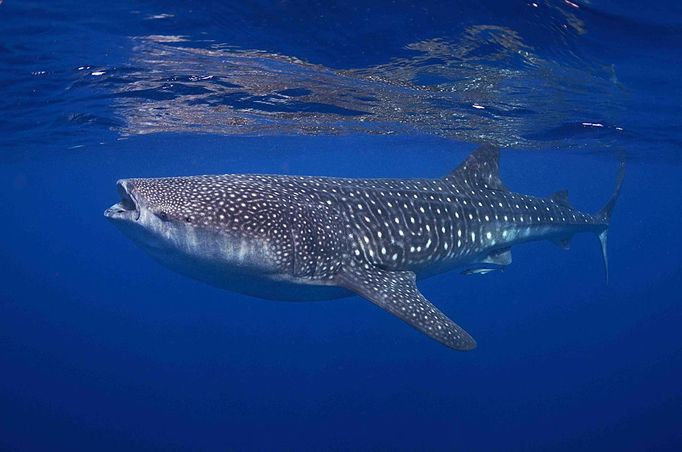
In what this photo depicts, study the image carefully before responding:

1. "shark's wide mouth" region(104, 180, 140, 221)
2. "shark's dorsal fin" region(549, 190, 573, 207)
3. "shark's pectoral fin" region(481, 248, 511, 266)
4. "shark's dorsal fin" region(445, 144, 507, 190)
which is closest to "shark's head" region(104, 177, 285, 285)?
"shark's wide mouth" region(104, 180, 140, 221)

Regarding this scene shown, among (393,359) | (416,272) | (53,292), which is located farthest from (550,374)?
(53,292)

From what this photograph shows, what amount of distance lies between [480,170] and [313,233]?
15.2 feet

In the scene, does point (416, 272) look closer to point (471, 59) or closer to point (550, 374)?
point (471, 59)

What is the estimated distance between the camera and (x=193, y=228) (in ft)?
16.1

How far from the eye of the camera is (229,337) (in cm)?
3350

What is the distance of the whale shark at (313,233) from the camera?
4.94m

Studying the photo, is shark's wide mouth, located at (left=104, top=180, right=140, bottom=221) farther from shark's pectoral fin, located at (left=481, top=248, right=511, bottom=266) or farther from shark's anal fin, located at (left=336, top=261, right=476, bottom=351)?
shark's pectoral fin, located at (left=481, top=248, right=511, bottom=266)

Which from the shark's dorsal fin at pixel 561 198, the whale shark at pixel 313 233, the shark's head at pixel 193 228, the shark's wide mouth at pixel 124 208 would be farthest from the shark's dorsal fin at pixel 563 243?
the shark's wide mouth at pixel 124 208

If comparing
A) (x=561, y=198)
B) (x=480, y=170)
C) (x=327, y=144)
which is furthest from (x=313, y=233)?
(x=327, y=144)

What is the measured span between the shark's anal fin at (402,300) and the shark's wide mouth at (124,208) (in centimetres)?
241

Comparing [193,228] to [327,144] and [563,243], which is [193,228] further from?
[327,144]

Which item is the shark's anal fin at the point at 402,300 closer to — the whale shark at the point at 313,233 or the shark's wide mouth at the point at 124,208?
the whale shark at the point at 313,233

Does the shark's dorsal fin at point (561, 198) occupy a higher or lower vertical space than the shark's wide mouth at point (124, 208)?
lower

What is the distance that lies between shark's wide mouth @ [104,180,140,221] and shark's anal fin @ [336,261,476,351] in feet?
7.90
